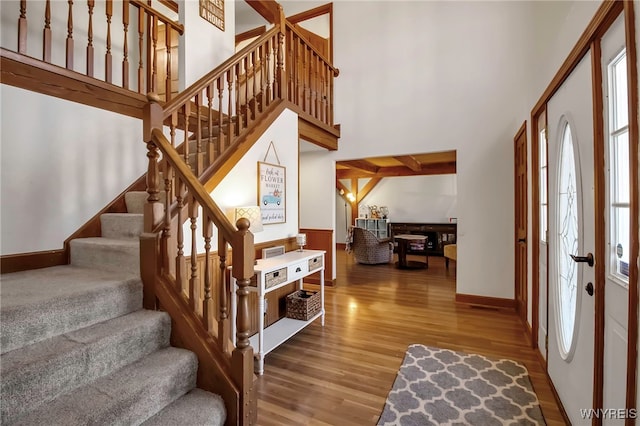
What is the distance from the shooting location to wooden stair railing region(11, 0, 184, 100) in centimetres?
226

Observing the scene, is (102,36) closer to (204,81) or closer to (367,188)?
(204,81)

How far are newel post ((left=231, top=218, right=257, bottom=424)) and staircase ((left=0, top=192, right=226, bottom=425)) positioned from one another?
14 centimetres

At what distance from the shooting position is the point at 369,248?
273 inches

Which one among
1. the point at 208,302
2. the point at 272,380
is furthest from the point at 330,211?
the point at 208,302

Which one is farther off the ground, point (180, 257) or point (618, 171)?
point (618, 171)

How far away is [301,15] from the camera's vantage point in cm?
531

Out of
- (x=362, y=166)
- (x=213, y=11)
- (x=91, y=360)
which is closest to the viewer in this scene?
(x=91, y=360)

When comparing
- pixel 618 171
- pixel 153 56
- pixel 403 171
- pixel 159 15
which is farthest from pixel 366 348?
pixel 403 171

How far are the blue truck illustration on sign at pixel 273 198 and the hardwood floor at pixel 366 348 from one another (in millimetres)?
1449

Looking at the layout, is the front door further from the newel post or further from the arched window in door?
the newel post

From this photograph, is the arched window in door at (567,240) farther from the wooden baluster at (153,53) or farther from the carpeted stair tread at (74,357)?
the wooden baluster at (153,53)

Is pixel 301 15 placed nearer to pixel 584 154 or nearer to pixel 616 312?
pixel 584 154

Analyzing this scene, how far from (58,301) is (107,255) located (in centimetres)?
72

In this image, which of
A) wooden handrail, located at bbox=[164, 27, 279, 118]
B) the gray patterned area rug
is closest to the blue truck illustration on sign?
wooden handrail, located at bbox=[164, 27, 279, 118]
